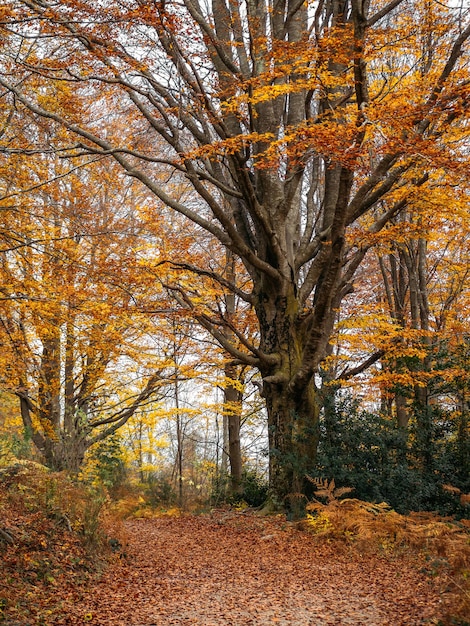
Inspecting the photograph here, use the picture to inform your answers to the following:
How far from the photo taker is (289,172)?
33.4ft

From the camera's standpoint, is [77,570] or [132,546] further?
[132,546]

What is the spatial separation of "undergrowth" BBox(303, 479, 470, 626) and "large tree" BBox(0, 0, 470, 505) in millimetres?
1259

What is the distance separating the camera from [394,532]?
23.0ft

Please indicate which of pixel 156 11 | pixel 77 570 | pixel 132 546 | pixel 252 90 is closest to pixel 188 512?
pixel 132 546

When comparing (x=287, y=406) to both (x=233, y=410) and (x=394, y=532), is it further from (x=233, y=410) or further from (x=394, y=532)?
(x=233, y=410)

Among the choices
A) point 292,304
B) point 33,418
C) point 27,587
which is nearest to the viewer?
point 27,587

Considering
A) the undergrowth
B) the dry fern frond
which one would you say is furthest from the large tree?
the undergrowth

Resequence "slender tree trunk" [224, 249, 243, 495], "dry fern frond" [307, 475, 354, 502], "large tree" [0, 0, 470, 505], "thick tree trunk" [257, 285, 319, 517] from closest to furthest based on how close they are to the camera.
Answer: "large tree" [0, 0, 470, 505] → "dry fern frond" [307, 475, 354, 502] → "thick tree trunk" [257, 285, 319, 517] → "slender tree trunk" [224, 249, 243, 495]

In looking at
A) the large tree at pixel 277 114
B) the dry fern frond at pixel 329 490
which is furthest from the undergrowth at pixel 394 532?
the large tree at pixel 277 114

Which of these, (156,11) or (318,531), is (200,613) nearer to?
(318,531)

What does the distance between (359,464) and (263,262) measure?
12.4 ft

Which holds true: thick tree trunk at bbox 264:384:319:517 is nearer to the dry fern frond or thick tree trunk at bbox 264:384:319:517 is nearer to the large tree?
the large tree

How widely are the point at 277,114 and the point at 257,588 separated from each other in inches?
327

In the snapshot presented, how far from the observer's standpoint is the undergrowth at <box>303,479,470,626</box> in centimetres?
515
